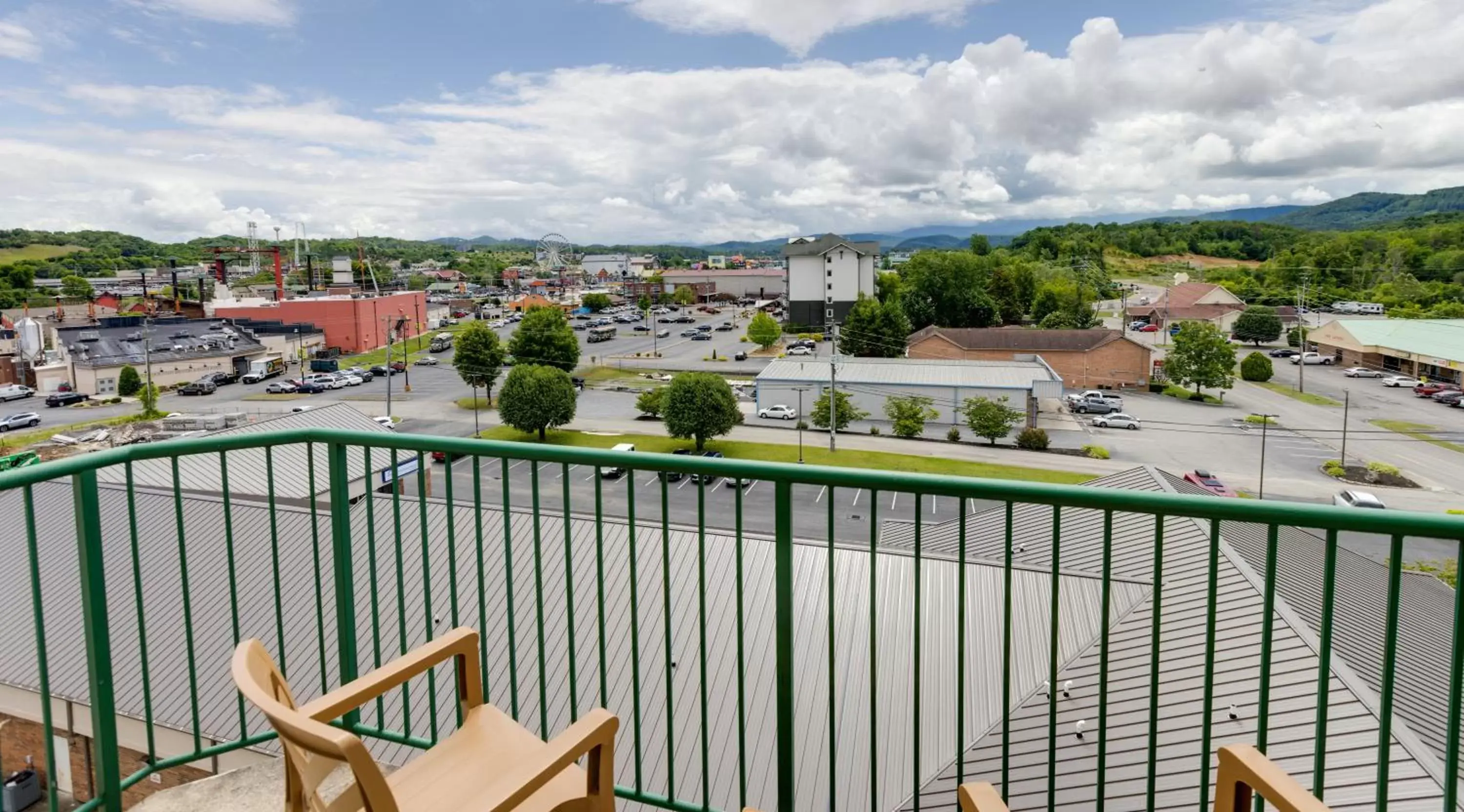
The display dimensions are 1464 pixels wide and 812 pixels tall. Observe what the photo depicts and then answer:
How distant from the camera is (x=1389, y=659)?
4.69 feet

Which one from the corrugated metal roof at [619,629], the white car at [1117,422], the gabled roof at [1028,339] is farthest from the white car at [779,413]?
the corrugated metal roof at [619,629]

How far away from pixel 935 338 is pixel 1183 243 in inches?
2505

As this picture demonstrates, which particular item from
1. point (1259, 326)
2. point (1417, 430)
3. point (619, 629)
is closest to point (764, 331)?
point (1417, 430)

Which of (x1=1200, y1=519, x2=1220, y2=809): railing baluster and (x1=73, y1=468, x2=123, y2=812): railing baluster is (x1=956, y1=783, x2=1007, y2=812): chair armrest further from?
(x1=73, y1=468, x2=123, y2=812): railing baluster

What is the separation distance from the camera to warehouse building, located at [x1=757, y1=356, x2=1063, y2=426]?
28.4 meters

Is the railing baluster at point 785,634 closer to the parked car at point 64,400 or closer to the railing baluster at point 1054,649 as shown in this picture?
the railing baluster at point 1054,649

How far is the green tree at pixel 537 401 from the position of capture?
26.1 metres

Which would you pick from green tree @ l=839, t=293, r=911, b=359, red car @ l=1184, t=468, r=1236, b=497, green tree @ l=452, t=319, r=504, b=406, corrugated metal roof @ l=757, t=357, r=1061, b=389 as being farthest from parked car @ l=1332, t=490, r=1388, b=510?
green tree @ l=452, t=319, r=504, b=406

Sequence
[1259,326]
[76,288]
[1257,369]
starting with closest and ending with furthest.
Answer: [1257,369], [1259,326], [76,288]

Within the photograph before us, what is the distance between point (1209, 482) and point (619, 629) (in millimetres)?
18979

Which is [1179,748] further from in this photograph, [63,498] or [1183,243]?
[1183,243]

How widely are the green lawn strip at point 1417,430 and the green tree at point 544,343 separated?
2960cm

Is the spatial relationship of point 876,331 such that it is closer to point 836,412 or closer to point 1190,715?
point 836,412

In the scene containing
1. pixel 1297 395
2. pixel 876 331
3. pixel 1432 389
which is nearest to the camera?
pixel 1432 389
